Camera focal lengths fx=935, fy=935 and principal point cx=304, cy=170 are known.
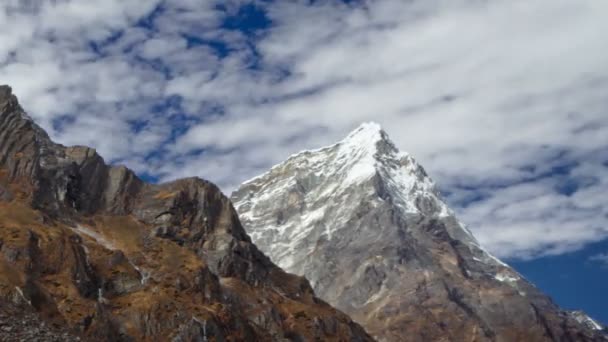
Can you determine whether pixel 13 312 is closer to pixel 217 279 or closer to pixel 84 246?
pixel 84 246

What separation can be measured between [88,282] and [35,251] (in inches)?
419

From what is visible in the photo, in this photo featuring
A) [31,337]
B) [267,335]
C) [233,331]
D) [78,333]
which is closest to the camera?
[31,337]

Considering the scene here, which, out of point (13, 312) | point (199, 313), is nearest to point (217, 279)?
point (199, 313)

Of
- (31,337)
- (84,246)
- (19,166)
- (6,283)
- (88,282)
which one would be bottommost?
(31,337)

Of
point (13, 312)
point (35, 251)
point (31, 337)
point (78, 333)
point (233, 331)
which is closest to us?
point (31, 337)

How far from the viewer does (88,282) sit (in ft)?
532

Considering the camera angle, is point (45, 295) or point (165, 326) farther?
point (165, 326)

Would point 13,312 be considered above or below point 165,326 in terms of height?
Result: below

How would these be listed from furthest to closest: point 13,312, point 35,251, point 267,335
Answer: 1. point 267,335
2. point 35,251
3. point 13,312

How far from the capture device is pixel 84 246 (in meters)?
176

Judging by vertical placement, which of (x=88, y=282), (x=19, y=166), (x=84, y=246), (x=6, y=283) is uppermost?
(x=19, y=166)

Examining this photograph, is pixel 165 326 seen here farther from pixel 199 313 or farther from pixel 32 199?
pixel 32 199

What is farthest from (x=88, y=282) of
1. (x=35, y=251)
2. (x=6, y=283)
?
(x=6, y=283)

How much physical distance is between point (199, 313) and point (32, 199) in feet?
138
